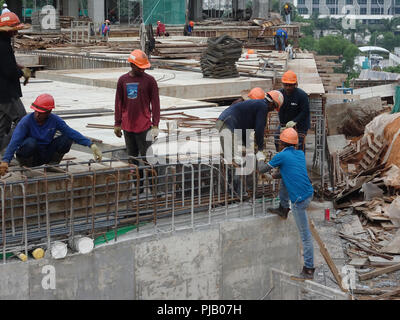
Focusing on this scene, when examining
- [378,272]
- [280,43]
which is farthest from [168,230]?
[280,43]

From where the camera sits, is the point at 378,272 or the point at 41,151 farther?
the point at 378,272

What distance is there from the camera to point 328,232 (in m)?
15.5

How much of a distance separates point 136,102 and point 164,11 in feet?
136

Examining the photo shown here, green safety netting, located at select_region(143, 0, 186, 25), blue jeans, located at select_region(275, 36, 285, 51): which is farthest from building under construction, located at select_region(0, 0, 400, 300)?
green safety netting, located at select_region(143, 0, 186, 25)

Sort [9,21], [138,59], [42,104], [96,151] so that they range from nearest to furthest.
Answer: [42,104], [96,151], [9,21], [138,59]

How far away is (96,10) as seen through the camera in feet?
151

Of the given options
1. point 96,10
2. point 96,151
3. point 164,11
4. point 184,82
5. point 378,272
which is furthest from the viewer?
point 164,11

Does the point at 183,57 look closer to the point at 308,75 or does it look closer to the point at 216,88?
the point at 308,75

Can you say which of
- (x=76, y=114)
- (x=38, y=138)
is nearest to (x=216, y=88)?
(x=76, y=114)

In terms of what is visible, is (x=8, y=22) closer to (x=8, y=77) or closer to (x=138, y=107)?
(x=8, y=77)

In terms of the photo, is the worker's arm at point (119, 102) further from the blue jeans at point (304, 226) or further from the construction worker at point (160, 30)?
the construction worker at point (160, 30)

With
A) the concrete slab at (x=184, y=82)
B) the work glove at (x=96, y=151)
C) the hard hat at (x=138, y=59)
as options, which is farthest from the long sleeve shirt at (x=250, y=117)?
the concrete slab at (x=184, y=82)

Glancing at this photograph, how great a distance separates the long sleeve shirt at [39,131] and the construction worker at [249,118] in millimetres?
2206

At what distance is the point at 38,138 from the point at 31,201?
32.7 inches
